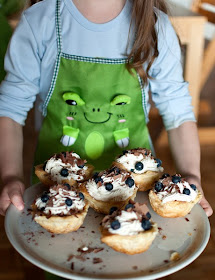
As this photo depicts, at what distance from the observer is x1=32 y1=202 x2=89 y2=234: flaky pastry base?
97 cm

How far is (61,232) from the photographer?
3.24 ft

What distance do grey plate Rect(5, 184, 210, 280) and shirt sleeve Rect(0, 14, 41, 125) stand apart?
382mm

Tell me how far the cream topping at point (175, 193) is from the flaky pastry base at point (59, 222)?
0.22 m

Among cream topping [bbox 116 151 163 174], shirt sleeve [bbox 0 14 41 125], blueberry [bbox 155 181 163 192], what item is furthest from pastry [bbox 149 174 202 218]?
shirt sleeve [bbox 0 14 41 125]

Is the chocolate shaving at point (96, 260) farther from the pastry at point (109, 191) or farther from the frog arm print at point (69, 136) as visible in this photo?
the frog arm print at point (69, 136)

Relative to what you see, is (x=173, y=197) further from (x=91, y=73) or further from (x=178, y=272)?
(x=178, y=272)

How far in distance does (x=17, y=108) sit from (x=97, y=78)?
27 centimetres

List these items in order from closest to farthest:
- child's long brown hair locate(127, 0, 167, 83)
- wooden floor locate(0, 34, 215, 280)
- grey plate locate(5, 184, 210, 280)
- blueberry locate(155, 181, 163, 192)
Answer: grey plate locate(5, 184, 210, 280), blueberry locate(155, 181, 163, 192), child's long brown hair locate(127, 0, 167, 83), wooden floor locate(0, 34, 215, 280)

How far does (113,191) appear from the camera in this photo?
1.09 meters

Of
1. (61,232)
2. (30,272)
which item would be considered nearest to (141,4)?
(61,232)

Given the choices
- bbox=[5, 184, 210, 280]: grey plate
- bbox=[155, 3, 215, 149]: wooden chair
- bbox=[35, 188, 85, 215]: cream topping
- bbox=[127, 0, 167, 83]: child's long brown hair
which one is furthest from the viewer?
bbox=[155, 3, 215, 149]: wooden chair

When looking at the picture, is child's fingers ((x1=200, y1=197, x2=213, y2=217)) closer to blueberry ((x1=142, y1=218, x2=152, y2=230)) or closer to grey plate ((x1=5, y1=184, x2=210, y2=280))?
grey plate ((x1=5, y1=184, x2=210, y2=280))

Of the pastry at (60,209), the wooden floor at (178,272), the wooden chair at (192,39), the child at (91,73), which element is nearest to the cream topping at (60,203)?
the pastry at (60,209)

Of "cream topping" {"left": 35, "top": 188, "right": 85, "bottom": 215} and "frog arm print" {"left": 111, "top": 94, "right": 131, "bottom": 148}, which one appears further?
"frog arm print" {"left": 111, "top": 94, "right": 131, "bottom": 148}
